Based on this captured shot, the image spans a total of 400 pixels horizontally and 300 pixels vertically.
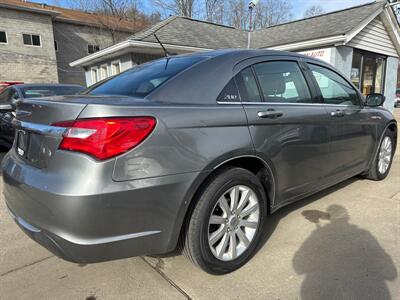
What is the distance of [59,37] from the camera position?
27.1m

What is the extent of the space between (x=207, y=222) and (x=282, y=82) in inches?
59.1

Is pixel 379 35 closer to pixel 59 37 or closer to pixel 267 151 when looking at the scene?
pixel 267 151

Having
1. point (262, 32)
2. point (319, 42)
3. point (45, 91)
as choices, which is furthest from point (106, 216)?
point (262, 32)

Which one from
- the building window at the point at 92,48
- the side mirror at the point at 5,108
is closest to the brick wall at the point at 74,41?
the building window at the point at 92,48

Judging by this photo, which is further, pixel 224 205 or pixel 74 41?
pixel 74 41

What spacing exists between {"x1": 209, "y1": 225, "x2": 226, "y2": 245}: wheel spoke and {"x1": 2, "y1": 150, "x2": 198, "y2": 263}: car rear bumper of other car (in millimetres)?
320

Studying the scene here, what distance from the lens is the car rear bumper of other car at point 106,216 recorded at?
1.73 m

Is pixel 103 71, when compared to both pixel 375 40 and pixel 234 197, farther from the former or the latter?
pixel 234 197

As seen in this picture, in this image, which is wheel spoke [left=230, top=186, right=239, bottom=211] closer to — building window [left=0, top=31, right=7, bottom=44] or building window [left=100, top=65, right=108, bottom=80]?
building window [left=100, top=65, right=108, bottom=80]

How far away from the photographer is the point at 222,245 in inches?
91.2

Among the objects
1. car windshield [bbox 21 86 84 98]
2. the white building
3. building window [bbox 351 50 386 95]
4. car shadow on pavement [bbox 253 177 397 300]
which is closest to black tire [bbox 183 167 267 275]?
car shadow on pavement [bbox 253 177 397 300]

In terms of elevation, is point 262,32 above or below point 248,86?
above

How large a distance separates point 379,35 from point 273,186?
12.7m

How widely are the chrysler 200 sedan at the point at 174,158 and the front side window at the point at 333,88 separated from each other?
175mm
